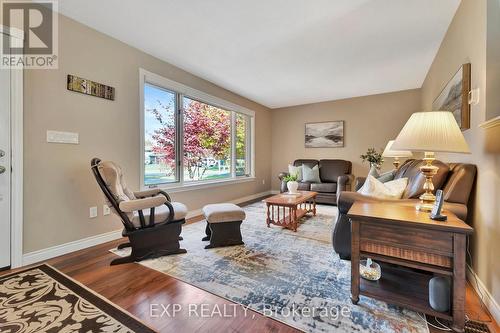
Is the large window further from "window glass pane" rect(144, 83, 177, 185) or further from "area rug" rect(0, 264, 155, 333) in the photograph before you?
"area rug" rect(0, 264, 155, 333)

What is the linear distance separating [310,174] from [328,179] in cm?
47

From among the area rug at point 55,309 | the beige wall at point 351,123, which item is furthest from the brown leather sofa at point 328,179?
the area rug at point 55,309

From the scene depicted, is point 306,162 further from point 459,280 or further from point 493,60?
point 459,280

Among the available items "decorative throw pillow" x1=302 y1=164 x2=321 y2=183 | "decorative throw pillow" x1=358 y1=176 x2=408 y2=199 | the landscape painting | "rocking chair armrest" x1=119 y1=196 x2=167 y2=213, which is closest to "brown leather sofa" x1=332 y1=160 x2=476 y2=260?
"decorative throw pillow" x1=358 y1=176 x2=408 y2=199

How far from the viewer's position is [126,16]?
2336 mm

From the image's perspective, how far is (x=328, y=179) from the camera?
5.31m

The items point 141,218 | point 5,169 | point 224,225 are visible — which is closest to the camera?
point 5,169

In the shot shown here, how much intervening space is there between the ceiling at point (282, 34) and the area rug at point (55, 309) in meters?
2.55

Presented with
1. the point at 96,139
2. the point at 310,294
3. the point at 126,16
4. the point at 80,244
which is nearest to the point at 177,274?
the point at 310,294

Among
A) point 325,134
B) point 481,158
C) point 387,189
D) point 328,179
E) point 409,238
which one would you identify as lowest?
point 409,238

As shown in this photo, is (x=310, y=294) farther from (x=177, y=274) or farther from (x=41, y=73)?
(x=41, y=73)

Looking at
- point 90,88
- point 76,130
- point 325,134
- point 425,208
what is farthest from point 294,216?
point 325,134

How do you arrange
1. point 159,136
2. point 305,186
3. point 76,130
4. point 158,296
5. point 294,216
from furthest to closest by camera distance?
point 305,186
point 159,136
point 294,216
point 76,130
point 158,296

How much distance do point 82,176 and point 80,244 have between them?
76 cm
